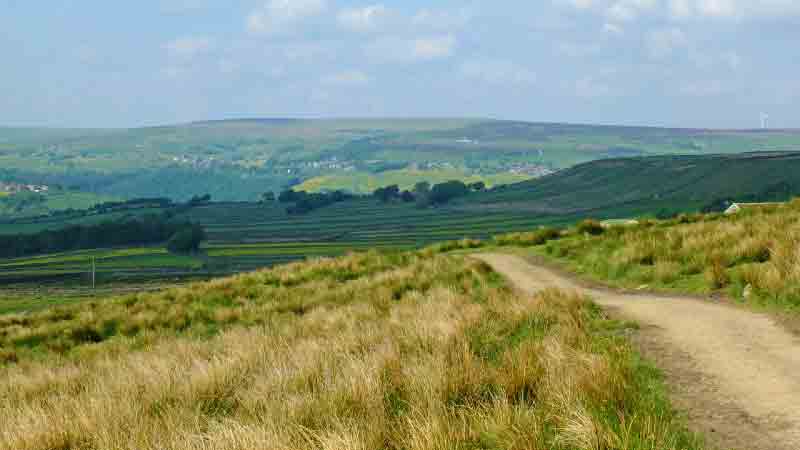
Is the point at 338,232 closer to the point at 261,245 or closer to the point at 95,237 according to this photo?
the point at 261,245

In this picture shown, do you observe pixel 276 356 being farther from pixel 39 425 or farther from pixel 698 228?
pixel 698 228

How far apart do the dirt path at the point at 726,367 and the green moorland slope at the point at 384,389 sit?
392 mm

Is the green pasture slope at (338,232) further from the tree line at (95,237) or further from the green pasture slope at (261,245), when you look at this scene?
the tree line at (95,237)

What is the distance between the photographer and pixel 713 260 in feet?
52.2

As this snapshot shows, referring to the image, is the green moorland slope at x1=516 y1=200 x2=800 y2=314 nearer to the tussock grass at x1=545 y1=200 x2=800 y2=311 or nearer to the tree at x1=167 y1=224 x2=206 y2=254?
the tussock grass at x1=545 y1=200 x2=800 y2=311

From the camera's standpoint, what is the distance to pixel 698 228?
22156 mm

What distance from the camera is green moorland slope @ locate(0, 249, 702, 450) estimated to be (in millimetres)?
5910

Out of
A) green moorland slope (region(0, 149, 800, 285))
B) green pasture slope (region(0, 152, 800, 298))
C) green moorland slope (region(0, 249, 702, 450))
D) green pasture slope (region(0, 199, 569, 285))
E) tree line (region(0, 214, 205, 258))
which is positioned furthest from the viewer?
tree line (region(0, 214, 205, 258))

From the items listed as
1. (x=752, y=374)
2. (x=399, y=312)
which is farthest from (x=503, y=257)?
(x=752, y=374)

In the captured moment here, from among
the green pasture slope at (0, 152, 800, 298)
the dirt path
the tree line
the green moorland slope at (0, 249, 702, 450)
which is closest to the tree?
the tree line

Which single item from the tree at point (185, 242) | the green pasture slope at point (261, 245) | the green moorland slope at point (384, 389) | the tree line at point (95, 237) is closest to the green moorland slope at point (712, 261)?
the green moorland slope at point (384, 389)

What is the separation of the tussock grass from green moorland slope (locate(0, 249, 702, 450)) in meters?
3.37

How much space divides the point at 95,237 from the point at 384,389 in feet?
572

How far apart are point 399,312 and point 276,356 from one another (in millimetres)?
4419
